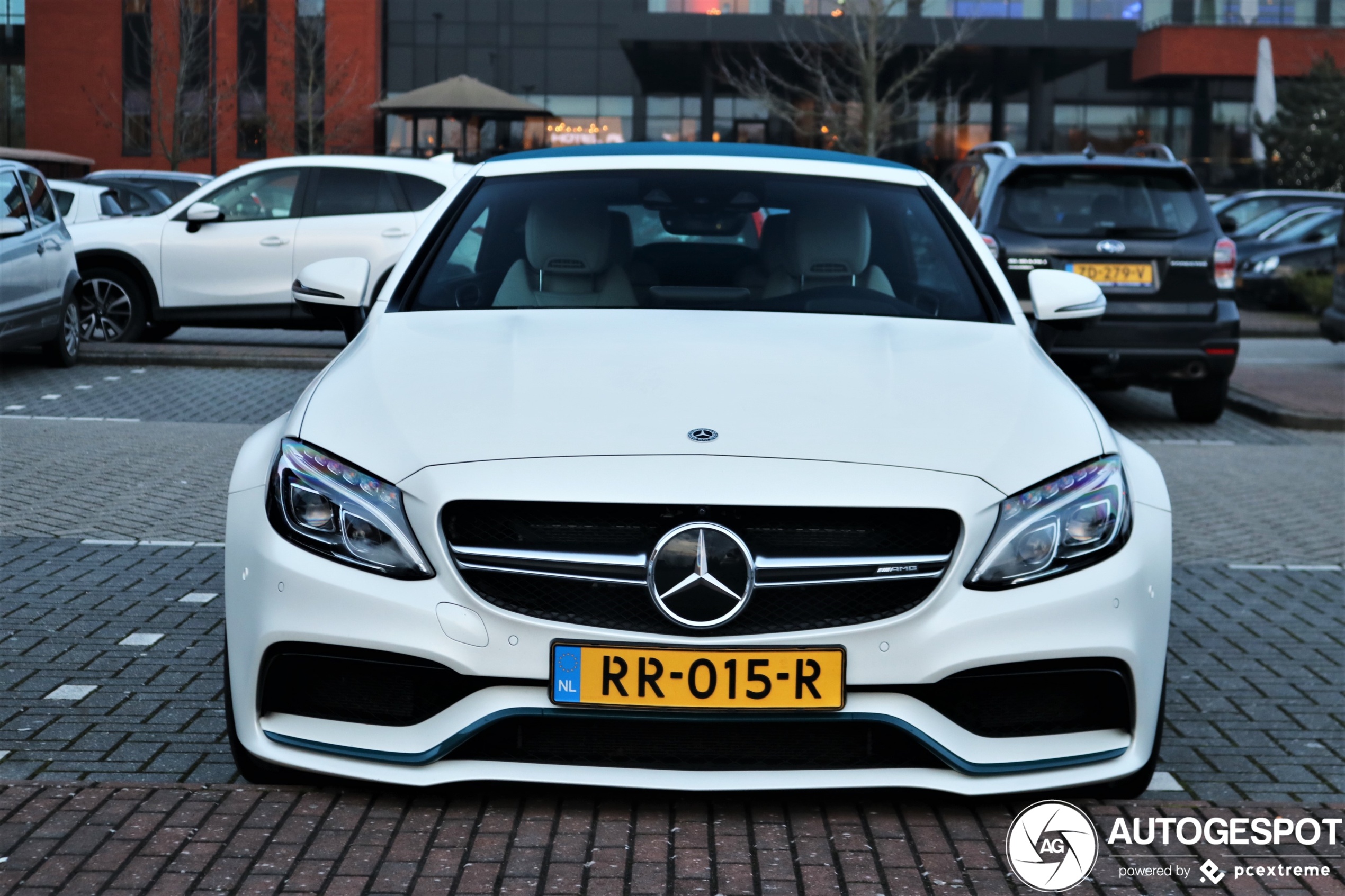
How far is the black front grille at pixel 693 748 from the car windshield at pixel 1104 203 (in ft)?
26.3

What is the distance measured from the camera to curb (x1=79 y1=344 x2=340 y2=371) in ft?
44.9

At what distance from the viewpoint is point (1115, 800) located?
3.65 metres

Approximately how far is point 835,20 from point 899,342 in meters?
34.5

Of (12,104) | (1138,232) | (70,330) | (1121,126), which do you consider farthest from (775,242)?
(12,104)

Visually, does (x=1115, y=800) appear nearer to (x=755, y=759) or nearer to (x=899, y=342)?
(x=755, y=759)

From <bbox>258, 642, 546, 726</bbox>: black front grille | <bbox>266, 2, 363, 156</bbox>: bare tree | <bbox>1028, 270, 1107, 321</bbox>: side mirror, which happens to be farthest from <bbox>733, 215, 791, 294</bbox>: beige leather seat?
<bbox>266, 2, 363, 156</bbox>: bare tree

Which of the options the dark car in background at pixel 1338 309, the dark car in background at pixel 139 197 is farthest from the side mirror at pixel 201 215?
the dark car in background at pixel 1338 309

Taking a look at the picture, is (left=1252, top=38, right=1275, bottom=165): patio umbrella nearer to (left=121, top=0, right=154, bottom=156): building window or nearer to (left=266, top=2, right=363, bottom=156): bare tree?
(left=266, top=2, right=363, bottom=156): bare tree

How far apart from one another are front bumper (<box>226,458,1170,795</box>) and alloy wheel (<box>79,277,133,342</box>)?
39.0 ft

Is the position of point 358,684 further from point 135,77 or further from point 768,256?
point 135,77

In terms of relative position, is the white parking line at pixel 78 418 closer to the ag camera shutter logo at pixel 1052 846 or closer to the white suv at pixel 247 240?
the white suv at pixel 247 240

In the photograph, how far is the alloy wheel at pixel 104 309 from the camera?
14.6 m

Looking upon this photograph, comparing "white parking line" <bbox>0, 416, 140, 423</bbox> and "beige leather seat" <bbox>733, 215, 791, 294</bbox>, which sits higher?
"beige leather seat" <bbox>733, 215, 791, 294</bbox>

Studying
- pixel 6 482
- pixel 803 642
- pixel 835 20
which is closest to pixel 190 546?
pixel 6 482
